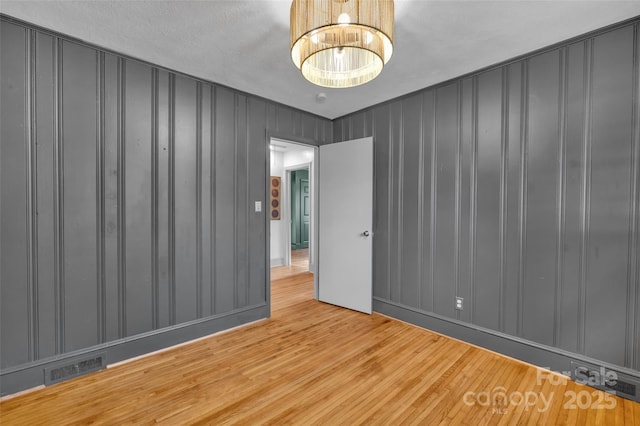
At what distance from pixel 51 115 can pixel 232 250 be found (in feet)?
6.06

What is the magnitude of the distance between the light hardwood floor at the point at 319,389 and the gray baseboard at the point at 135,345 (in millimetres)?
86

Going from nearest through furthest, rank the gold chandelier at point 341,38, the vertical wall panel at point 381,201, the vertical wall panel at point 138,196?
the gold chandelier at point 341,38 < the vertical wall panel at point 138,196 < the vertical wall panel at point 381,201

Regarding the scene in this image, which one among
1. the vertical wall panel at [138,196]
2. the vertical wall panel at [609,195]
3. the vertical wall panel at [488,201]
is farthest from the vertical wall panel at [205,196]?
the vertical wall panel at [609,195]

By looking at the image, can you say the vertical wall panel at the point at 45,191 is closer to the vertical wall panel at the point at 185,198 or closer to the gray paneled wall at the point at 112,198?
the gray paneled wall at the point at 112,198

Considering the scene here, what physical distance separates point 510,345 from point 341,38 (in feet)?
9.19

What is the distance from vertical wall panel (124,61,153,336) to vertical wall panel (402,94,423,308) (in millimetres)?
2600

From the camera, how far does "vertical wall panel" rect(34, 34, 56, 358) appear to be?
83.4 inches

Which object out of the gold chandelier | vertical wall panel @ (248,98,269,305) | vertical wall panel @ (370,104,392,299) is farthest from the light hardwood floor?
the gold chandelier

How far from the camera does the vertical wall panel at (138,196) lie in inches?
98.7

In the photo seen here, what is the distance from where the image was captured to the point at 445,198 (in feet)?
9.77

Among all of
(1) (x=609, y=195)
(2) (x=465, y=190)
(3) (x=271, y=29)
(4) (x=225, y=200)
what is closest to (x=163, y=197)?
(4) (x=225, y=200)

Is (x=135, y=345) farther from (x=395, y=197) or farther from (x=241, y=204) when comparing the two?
(x=395, y=197)

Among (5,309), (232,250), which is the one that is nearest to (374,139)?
(232,250)

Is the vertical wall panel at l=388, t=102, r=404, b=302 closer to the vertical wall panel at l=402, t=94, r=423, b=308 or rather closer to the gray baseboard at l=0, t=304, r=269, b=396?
the vertical wall panel at l=402, t=94, r=423, b=308
